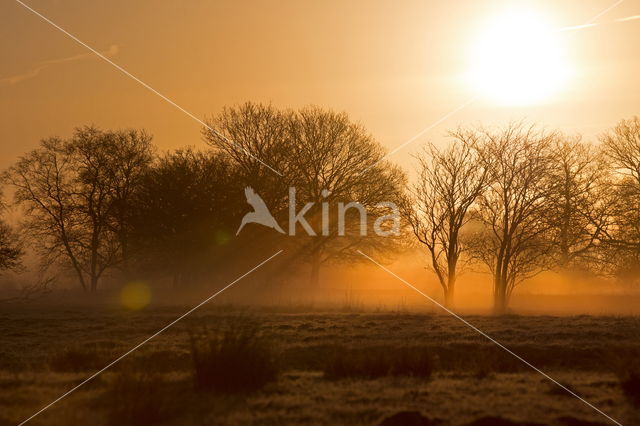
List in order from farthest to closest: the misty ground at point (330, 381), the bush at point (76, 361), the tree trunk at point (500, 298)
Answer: the tree trunk at point (500, 298), the bush at point (76, 361), the misty ground at point (330, 381)

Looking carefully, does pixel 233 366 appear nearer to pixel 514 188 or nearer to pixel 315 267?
pixel 514 188

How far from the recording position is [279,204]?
42.8m

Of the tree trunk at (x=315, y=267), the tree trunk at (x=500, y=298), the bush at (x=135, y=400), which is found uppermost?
the tree trunk at (x=315, y=267)

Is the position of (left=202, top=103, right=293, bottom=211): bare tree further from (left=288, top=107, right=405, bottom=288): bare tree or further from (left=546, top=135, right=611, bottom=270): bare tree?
(left=546, top=135, right=611, bottom=270): bare tree

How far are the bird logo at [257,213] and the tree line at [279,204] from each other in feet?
1.47

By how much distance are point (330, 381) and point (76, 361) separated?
671 centimetres

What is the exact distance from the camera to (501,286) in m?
36.0

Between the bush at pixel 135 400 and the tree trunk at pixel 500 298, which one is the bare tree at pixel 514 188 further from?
the bush at pixel 135 400

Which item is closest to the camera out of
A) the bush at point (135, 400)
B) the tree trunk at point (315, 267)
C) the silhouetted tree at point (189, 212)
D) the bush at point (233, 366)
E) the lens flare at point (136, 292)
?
the bush at point (135, 400)

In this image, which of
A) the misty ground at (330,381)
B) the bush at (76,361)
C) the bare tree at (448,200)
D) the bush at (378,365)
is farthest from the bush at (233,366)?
the bare tree at (448,200)

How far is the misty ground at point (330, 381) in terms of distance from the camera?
9.60 meters

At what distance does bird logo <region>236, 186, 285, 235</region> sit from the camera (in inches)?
1597

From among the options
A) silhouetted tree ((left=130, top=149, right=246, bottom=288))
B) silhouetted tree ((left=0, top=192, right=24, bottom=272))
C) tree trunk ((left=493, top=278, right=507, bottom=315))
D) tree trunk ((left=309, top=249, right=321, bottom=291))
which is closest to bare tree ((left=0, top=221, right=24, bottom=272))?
silhouetted tree ((left=0, top=192, right=24, bottom=272))

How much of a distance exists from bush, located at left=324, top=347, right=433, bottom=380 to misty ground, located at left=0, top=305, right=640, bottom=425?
31 centimetres
